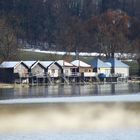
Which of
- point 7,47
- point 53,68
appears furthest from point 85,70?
point 7,47

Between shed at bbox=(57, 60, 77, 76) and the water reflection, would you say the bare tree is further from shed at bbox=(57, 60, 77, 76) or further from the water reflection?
the water reflection

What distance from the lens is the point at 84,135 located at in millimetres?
24000

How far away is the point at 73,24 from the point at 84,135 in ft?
346

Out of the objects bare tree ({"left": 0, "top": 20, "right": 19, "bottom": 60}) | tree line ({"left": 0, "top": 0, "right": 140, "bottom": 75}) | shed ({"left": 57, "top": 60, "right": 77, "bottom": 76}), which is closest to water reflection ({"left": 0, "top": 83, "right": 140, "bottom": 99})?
shed ({"left": 57, "top": 60, "right": 77, "bottom": 76})

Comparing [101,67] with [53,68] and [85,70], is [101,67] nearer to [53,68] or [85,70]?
[85,70]

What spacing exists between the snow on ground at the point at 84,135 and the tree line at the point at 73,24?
83011 mm

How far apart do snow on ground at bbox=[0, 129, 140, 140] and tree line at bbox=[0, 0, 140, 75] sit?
83011 millimetres

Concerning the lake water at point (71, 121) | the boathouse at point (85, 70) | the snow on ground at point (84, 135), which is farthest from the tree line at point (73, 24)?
the snow on ground at point (84, 135)

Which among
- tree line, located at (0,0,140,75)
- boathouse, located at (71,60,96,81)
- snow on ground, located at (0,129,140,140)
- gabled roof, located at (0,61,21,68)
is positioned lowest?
snow on ground, located at (0,129,140,140)

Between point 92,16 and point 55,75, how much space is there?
52404 millimetres

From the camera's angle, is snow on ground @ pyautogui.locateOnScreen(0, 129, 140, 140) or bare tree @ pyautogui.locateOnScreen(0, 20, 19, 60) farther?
bare tree @ pyautogui.locateOnScreen(0, 20, 19, 60)

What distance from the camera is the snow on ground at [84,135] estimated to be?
23.2 m

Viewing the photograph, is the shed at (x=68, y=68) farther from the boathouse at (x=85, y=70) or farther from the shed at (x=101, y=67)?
the shed at (x=101, y=67)

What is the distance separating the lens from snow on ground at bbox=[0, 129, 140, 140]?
23.2 metres
